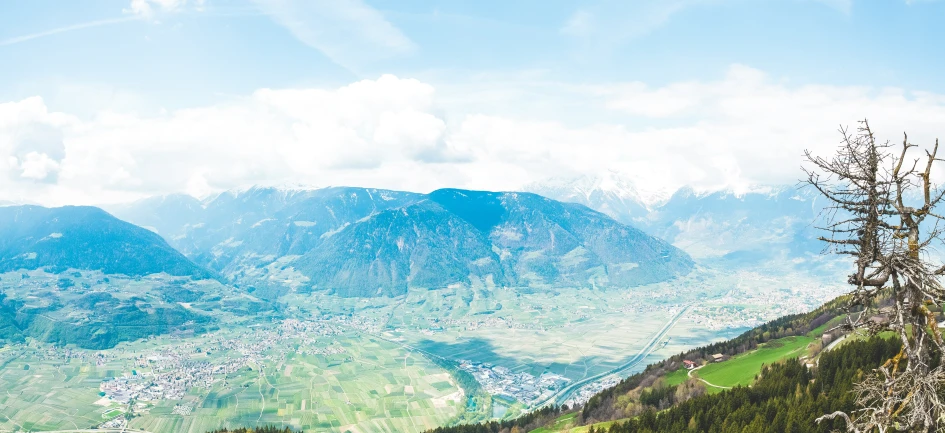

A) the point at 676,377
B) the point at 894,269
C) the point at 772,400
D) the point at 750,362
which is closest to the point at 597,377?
the point at 676,377

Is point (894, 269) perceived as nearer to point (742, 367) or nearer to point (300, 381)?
point (742, 367)

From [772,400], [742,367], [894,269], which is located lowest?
[742,367]

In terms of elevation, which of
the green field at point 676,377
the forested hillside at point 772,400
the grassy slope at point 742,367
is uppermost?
the forested hillside at point 772,400

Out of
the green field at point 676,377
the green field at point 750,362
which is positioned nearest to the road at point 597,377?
the green field at point 676,377

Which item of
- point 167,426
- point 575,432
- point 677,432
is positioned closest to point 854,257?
point 677,432

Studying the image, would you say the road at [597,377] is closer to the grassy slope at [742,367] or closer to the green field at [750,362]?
the grassy slope at [742,367]

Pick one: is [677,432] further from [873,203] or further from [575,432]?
[873,203]

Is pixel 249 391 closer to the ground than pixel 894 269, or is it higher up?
closer to the ground

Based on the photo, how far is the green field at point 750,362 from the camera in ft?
233

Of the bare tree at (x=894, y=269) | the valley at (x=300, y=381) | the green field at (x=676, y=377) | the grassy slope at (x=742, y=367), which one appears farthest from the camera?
the valley at (x=300, y=381)

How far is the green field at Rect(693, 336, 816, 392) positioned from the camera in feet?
233

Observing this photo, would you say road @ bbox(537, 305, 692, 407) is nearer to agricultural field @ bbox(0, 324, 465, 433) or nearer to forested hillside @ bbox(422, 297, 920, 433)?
agricultural field @ bbox(0, 324, 465, 433)

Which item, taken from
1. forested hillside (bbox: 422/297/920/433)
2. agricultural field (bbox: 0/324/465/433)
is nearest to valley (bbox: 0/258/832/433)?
agricultural field (bbox: 0/324/465/433)

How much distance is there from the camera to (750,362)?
78.6m
